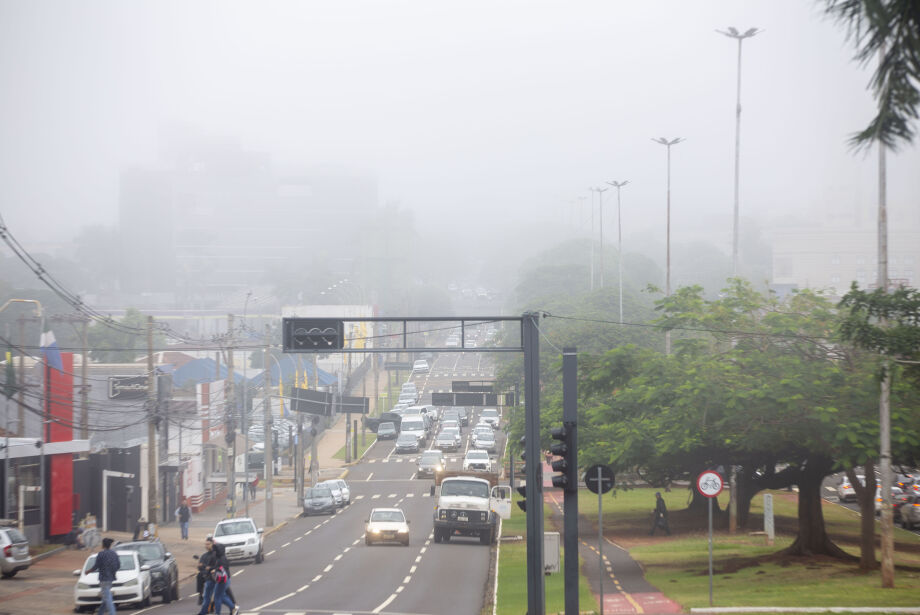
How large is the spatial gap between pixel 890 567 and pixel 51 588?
2166cm

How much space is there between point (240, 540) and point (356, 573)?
15.8 ft

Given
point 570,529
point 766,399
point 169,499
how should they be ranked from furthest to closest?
point 169,499
point 766,399
point 570,529

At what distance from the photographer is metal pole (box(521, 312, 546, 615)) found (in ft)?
66.5

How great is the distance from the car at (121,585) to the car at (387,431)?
64.1 meters

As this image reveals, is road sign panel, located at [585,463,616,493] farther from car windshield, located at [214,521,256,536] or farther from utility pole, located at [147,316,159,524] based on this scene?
utility pole, located at [147,316,159,524]

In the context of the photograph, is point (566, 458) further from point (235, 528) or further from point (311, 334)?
point (235, 528)

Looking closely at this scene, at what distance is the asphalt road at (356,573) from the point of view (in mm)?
23484

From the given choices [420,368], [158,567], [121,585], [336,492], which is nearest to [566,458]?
[121,585]

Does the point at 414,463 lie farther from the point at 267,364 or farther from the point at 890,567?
the point at 890,567

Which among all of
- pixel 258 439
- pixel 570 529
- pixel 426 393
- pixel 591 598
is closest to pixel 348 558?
pixel 591 598

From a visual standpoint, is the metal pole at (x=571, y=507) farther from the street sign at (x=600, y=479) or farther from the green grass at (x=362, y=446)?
the green grass at (x=362, y=446)

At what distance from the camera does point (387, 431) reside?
88.6m

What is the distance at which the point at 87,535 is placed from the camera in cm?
3784

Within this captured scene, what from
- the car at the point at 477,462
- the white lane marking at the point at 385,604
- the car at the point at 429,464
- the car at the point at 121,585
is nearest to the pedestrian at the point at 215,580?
the car at the point at 121,585
